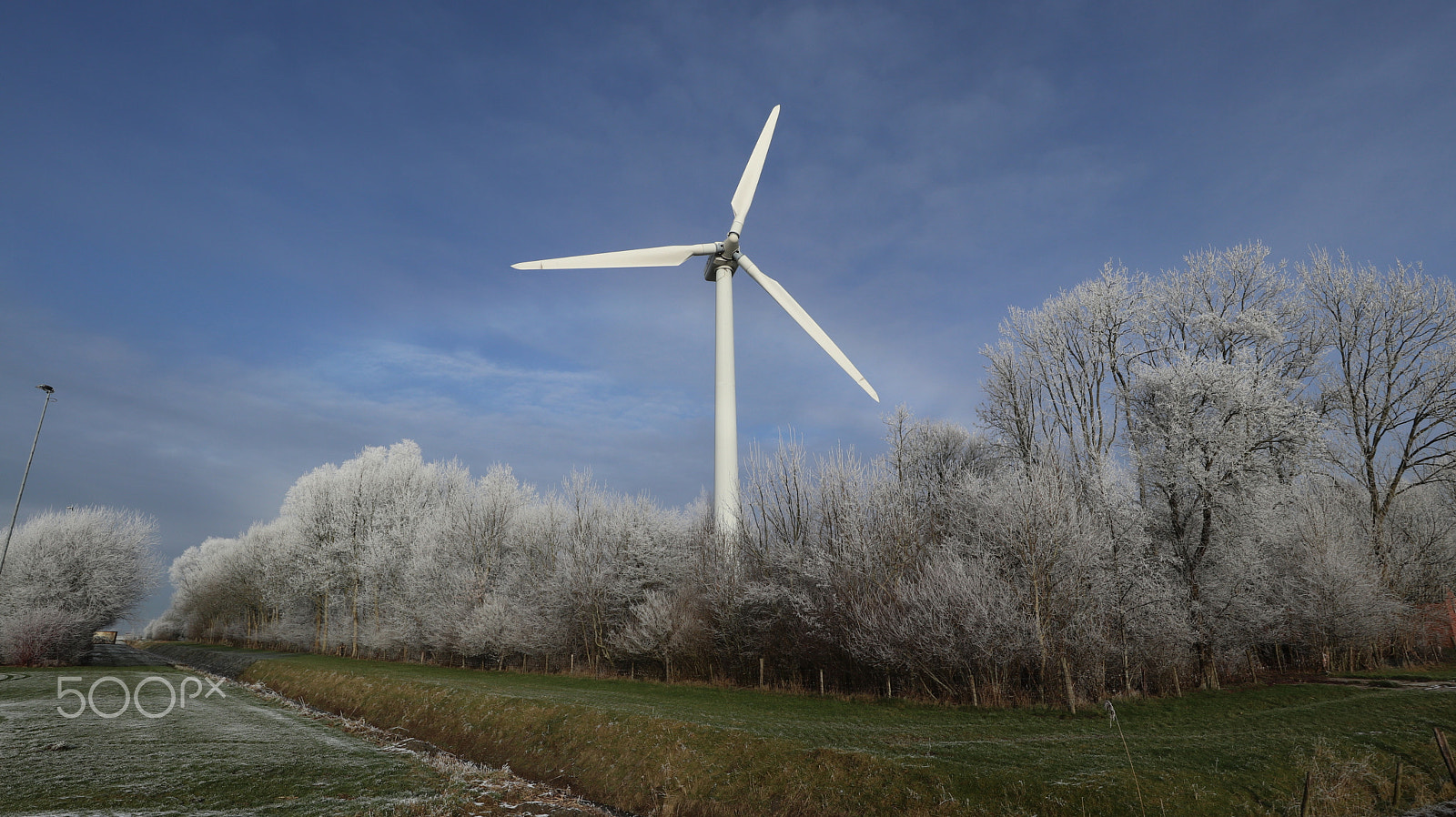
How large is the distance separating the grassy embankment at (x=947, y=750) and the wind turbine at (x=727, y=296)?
40.5 ft

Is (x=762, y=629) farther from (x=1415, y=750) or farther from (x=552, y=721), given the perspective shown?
(x=1415, y=750)

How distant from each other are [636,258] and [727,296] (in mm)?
5773

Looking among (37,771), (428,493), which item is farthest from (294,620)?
(37,771)

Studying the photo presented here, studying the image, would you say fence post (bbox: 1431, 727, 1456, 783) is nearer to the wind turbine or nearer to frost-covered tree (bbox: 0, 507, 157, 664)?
the wind turbine

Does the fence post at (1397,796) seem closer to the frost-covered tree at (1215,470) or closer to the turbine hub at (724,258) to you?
the frost-covered tree at (1215,470)

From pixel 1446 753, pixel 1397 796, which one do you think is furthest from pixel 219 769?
pixel 1446 753

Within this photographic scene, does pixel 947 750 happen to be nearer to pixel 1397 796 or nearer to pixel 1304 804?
pixel 1304 804

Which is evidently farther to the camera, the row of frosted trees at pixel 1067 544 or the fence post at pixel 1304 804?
the row of frosted trees at pixel 1067 544

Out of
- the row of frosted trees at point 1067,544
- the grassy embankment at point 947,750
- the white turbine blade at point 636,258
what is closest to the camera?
the grassy embankment at point 947,750

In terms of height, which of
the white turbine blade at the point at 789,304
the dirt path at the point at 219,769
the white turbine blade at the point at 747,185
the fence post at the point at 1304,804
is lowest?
the dirt path at the point at 219,769

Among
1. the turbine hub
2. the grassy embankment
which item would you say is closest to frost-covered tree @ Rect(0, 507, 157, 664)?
the grassy embankment

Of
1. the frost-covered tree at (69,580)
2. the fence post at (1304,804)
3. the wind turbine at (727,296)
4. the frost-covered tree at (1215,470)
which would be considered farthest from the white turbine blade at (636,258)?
the frost-covered tree at (69,580)

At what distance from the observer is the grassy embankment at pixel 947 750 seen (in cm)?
1476

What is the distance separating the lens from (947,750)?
18.0 meters
